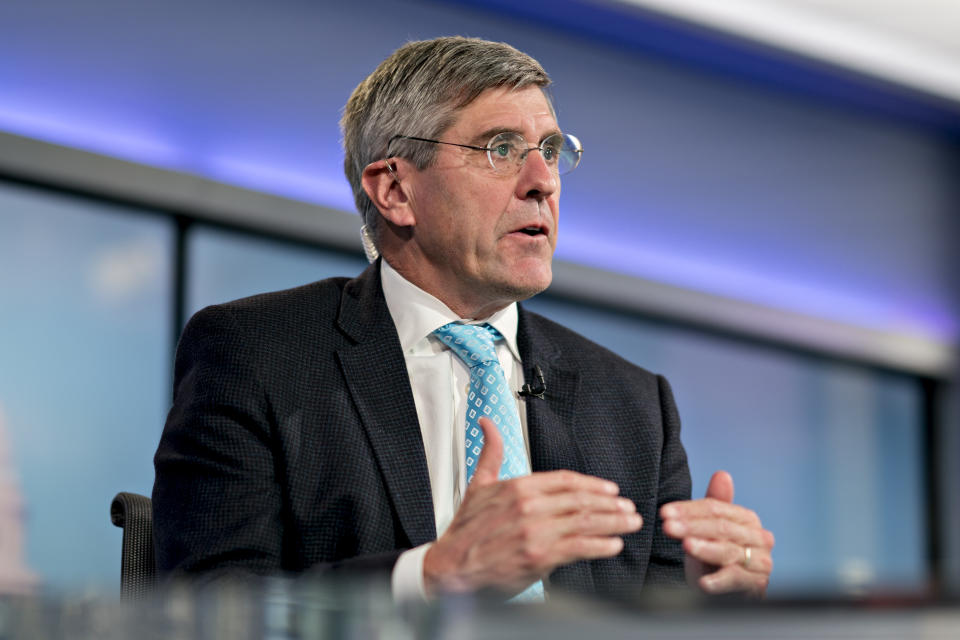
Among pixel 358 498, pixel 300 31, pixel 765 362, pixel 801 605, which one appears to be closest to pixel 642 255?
pixel 765 362

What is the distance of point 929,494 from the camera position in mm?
6195

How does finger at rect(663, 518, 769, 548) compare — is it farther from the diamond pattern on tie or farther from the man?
the diamond pattern on tie

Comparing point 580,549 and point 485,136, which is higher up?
point 485,136

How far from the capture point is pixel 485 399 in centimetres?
168

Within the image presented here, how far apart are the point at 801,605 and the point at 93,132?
12.4ft

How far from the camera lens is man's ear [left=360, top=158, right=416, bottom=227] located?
193cm

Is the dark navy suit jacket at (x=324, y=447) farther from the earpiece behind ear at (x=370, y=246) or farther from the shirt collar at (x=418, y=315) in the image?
the earpiece behind ear at (x=370, y=246)

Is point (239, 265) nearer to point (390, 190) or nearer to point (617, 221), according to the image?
point (617, 221)

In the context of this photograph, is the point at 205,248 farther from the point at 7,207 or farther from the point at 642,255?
the point at 642,255

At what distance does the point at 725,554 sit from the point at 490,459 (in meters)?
0.32

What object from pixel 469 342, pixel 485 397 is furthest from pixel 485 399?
pixel 469 342

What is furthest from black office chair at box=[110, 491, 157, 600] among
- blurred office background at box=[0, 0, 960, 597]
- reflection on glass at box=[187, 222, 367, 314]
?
reflection on glass at box=[187, 222, 367, 314]

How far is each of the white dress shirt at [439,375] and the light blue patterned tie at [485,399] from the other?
2 cm

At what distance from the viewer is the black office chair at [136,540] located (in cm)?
157
